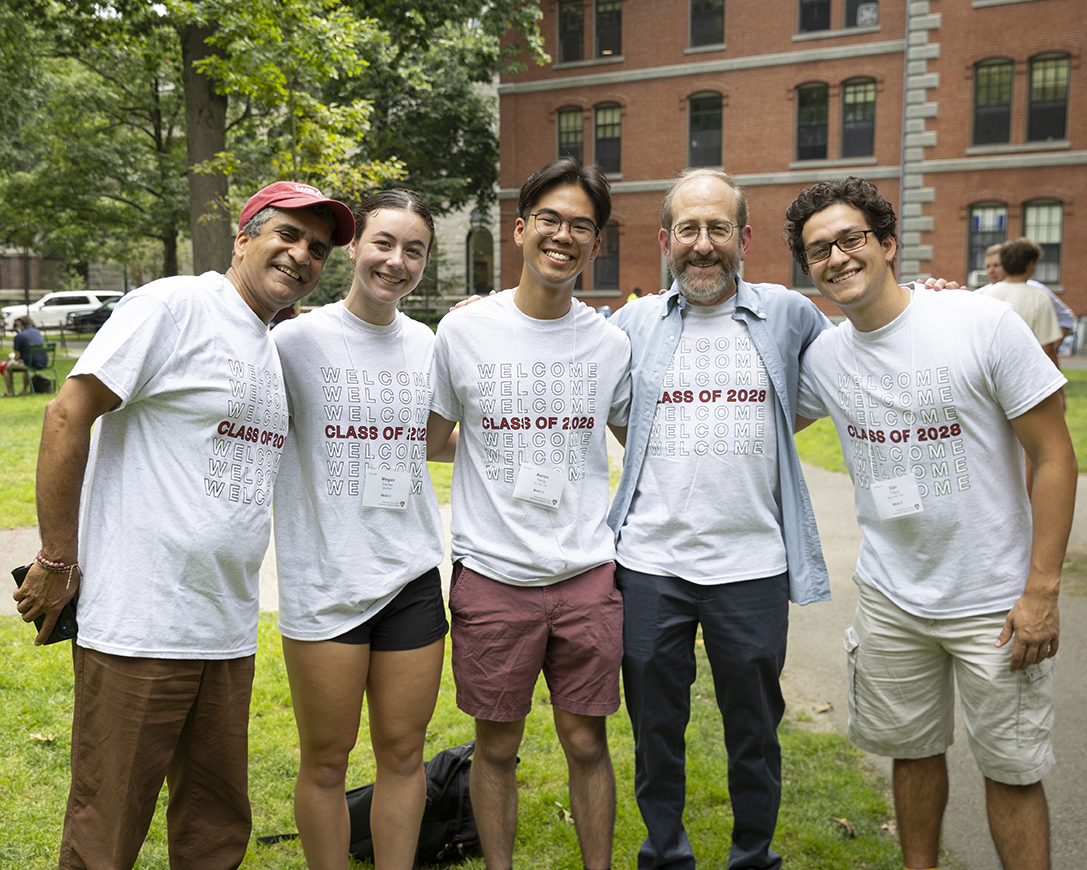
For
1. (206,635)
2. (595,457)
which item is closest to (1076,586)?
(595,457)

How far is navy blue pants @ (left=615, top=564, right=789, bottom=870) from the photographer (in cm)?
299

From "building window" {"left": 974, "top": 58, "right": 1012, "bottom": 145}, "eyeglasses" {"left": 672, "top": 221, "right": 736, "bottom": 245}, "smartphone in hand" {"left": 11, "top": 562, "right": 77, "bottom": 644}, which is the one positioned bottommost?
"smartphone in hand" {"left": 11, "top": 562, "right": 77, "bottom": 644}

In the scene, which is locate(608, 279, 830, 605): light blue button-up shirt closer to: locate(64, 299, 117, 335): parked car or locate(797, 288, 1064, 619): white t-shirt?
locate(797, 288, 1064, 619): white t-shirt

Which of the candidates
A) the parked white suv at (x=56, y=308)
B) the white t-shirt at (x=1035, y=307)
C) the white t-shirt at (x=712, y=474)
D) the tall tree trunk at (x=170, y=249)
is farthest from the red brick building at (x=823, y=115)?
the white t-shirt at (x=712, y=474)

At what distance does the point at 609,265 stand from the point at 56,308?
77.9ft

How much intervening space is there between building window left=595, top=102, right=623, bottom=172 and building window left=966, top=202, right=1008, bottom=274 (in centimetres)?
1053

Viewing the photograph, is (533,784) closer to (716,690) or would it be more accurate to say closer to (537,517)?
(716,690)

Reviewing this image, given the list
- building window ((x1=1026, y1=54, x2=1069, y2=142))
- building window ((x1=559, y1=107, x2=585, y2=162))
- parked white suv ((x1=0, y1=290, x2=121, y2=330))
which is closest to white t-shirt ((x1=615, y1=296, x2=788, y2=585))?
building window ((x1=1026, y1=54, x2=1069, y2=142))

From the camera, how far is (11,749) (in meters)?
3.97

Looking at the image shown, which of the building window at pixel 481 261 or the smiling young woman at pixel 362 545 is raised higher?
the building window at pixel 481 261

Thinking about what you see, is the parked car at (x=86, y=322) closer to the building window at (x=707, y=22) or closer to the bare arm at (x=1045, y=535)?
the building window at (x=707, y=22)

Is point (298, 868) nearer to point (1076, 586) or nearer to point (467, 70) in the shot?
point (1076, 586)

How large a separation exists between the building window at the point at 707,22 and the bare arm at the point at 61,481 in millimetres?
27975

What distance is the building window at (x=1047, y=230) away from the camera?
936 inches
